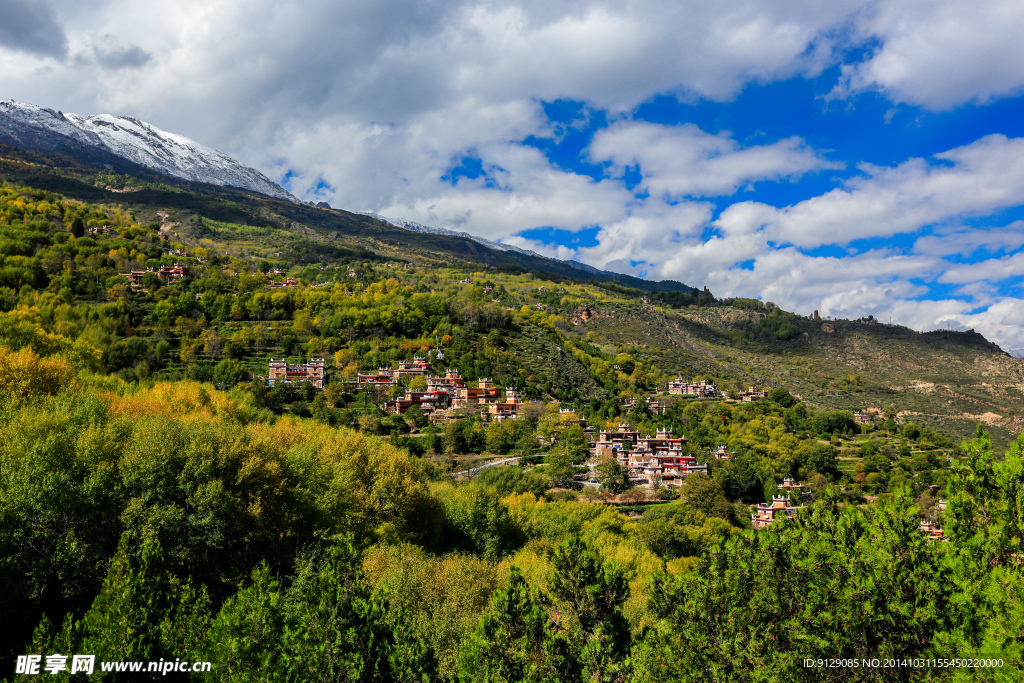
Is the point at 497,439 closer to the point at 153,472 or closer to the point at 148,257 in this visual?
the point at 153,472

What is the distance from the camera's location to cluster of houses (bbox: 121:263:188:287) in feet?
314

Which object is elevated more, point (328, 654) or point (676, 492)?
point (328, 654)

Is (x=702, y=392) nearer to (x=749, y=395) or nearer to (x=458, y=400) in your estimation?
(x=749, y=395)

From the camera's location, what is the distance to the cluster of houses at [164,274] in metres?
95.8

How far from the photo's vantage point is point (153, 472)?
1948cm

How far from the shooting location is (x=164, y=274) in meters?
102

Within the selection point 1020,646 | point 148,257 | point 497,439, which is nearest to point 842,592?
point 1020,646

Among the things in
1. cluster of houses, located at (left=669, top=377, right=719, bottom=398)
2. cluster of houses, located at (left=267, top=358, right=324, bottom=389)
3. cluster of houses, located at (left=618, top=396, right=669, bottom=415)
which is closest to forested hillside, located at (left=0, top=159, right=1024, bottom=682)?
cluster of houses, located at (left=267, top=358, right=324, bottom=389)

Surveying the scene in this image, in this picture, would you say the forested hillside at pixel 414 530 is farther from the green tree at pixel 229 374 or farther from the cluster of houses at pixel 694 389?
the cluster of houses at pixel 694 389

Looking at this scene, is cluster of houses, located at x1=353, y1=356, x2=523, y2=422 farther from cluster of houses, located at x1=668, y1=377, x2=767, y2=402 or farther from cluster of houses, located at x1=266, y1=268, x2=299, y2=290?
cluster of houses, located at x1=668, y1=377, x2=767, y2=402

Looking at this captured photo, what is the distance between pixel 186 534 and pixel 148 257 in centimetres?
11357

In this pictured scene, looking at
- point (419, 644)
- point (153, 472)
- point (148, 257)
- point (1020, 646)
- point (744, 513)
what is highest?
point (148, 257)

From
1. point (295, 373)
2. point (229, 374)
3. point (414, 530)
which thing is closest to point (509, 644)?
point (414, 530)

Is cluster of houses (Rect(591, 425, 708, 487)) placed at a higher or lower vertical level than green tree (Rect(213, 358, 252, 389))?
lower
